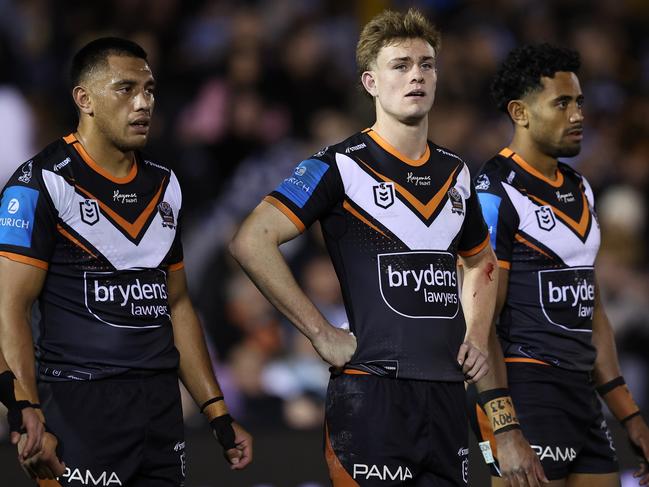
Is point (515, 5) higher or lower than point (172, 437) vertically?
higher

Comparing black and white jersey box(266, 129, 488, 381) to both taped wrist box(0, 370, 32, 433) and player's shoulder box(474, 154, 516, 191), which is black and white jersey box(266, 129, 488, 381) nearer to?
player's shoulder box(474, 154, 516, 191)

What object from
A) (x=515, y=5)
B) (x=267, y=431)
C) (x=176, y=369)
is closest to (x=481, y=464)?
(x=267, y=431)

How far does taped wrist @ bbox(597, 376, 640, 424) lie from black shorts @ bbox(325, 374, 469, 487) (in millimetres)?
1304

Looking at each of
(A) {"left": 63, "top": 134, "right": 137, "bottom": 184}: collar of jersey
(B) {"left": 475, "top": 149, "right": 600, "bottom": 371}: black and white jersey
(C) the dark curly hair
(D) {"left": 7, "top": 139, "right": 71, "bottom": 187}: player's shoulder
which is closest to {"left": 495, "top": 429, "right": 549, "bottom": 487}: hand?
(B) {"left": 475, "top": 149, "right": 600, "bottom": 371}: black and white jersey

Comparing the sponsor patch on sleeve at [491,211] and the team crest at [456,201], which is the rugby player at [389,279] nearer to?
the team crest at [456,201]

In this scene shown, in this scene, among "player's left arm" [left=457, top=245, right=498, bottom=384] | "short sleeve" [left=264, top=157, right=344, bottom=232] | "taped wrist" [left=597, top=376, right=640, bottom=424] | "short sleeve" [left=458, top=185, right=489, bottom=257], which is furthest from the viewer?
"taped wrist" [left=597, top=376, right=640, bottom=424]

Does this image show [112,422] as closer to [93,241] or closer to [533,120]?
[93,241]

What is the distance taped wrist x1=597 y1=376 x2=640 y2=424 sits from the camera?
18.4 ft

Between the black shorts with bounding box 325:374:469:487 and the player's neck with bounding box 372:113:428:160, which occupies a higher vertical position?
the player's neck with bounding box 372:113:428:160

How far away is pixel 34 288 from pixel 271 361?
3874 millimetres

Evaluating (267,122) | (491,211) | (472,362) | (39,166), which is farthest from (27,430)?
(267,122)

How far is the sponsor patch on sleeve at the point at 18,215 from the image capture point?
4.45 m

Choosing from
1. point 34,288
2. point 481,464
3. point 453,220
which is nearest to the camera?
point 34,288

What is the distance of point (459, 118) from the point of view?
9.95m
